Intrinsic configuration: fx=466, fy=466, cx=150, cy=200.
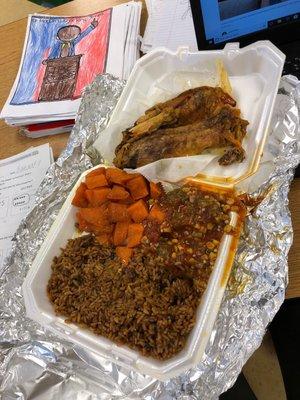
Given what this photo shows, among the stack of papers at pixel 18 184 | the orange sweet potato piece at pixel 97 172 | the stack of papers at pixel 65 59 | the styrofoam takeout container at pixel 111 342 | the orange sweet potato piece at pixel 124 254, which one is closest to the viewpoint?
the styrofoam takeout container at pixel 111 342

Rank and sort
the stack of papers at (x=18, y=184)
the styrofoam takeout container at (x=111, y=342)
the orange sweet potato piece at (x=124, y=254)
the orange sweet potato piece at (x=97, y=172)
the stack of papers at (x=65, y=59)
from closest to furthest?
the styrofoam takeout container at (x=111, y=342) < the orange sweet potato piece at (x=124, y=254) < the orange sweet potato piece at (x=97, y=172) < the stack of papers at (x=18, y=184) < the stack of papers at (x=65, y=59)

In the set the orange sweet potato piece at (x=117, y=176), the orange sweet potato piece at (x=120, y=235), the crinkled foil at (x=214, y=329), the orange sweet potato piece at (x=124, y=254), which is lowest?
the crinkled foil at (x=214, y=329)

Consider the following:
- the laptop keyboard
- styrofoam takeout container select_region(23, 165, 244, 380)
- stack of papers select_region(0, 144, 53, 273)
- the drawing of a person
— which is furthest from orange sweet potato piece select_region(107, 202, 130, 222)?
the drawing of a person

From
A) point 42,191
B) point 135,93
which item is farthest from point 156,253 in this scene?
point 135,93

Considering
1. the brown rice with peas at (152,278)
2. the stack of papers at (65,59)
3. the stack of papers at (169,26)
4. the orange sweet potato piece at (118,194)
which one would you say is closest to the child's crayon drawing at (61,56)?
the stack of papers at (65,59)

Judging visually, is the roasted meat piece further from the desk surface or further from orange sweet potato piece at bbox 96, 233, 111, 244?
the desk surface

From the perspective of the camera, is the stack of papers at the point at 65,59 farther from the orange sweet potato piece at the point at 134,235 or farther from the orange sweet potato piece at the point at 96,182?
the orange sweet potato piece at the point at 134,235

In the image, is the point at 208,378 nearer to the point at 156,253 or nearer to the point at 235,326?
the point at 235,326
